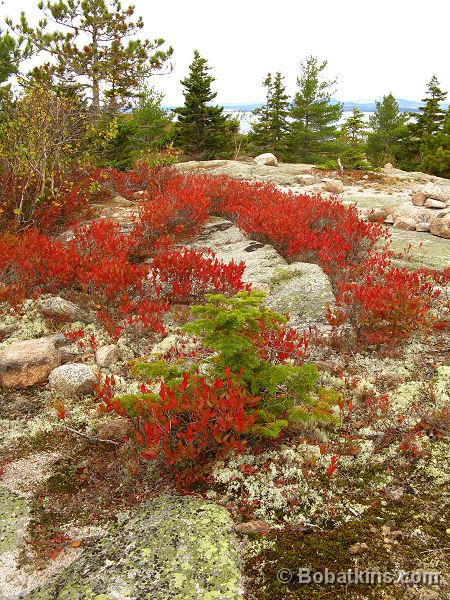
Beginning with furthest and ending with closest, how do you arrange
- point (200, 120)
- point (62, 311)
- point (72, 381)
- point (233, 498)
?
point (200, 120) → point (62, 311) → point (72, 381) → point (233, 498)

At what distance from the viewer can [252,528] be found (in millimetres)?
3080

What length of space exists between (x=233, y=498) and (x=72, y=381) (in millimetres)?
2286

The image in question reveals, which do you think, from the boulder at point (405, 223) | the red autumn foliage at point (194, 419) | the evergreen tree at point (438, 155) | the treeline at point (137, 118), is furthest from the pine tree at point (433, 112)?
the red autumn foliage at point (194, 419)

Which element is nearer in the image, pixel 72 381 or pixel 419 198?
pixel 72 381

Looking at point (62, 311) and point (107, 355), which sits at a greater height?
point (62, 311)

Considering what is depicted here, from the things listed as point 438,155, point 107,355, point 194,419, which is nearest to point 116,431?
point 194,419

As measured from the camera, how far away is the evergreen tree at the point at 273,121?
121 ft

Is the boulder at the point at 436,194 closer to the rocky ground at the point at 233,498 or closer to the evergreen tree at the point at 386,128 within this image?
the rocky ground at the point at 233,498

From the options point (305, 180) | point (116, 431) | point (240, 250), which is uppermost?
point (305, 180)

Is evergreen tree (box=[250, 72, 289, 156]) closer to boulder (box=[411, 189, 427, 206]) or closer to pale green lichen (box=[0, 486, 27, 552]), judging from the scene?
boulder (box=[411, 189, 427, 206])

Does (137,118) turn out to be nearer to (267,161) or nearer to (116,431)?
(267,161)

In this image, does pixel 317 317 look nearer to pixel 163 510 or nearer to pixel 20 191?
pixel 163 510

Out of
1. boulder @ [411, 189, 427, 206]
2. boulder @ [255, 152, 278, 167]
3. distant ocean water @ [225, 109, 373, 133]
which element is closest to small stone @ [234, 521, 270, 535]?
boulder @ [411, 189, 427, 206]

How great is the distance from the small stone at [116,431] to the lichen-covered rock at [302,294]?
9.76 ft
